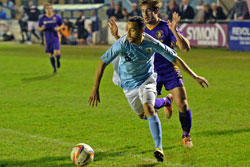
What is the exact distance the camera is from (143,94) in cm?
617

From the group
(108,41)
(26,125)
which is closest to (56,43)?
(26,125)

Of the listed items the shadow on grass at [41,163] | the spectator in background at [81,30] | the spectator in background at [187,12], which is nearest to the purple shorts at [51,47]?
the spectator in background at [187,12]

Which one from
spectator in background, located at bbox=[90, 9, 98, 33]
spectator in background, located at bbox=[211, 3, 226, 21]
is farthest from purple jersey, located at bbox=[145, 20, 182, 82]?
spectator in background, located at bbox=[90, 9, 98, 33]

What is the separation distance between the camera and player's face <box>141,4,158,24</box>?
22.2ft

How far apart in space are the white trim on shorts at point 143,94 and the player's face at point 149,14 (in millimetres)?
932

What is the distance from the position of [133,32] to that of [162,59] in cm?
132

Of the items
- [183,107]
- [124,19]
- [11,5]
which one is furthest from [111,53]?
[11,5]

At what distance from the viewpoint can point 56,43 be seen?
55.9ft

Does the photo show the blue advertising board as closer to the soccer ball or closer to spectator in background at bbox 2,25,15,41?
the soccer ball

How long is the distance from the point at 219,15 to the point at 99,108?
1522cm

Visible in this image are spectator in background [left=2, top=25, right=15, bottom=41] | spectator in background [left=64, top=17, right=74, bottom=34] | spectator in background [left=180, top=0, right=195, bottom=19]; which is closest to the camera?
spectator in background [left=180, top=0, right=195, bottom=19]

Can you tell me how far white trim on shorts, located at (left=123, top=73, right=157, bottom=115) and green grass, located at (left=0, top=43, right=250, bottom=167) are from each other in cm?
68

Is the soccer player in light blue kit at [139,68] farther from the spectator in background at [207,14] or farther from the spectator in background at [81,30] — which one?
the spectator in background at [81,30]

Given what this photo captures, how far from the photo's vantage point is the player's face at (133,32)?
19.1 ft
